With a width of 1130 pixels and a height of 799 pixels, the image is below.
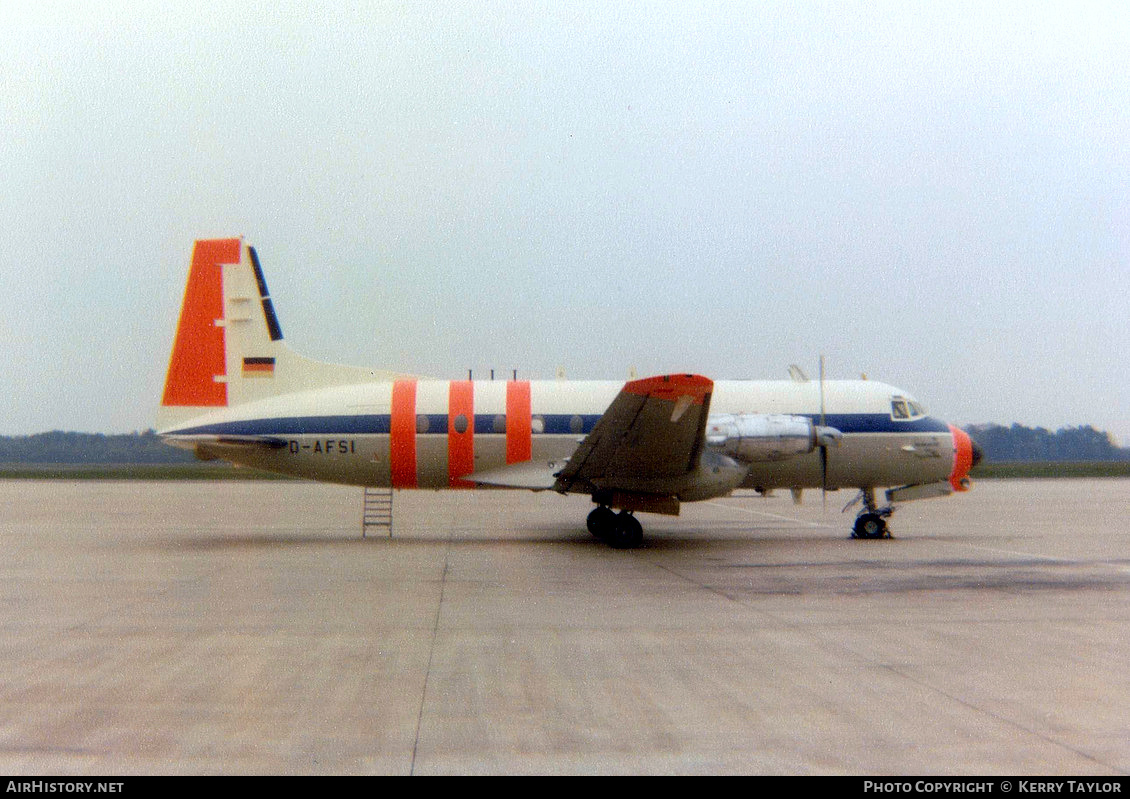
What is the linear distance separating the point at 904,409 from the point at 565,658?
13.2m

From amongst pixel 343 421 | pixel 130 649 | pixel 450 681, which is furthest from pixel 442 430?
pixel 450 681

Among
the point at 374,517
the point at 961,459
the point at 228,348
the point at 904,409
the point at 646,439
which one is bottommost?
the point at 374,517

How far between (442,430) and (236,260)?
18.4ft

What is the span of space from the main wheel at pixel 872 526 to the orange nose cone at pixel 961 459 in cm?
191

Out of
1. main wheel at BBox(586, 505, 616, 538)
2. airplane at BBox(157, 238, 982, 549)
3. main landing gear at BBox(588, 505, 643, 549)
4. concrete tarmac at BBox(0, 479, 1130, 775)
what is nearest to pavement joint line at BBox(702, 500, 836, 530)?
airplane at BBox(157, 238, 982, 549)

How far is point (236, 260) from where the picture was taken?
1816cm

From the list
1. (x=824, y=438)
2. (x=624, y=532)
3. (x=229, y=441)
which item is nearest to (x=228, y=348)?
(x=229, y=441)

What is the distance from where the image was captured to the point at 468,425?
697 inches

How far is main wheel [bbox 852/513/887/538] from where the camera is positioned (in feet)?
59.3

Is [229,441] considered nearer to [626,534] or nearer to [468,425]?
[468,425]

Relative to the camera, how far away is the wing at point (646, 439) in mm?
14438

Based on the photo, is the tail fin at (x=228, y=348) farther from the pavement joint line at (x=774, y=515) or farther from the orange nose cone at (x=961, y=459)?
the orange nose cone at (x=961, y=459)

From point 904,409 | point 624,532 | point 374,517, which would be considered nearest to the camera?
point 624,532
